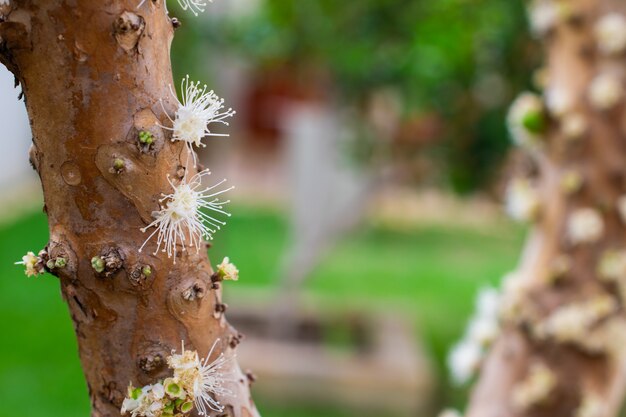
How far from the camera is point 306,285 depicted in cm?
548

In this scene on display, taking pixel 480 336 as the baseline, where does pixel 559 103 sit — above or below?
above

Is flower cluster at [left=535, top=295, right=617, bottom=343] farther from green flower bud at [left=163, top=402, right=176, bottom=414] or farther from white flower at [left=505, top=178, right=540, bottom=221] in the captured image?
green flower bud at [left=163, top=402, right=176, bottom=414]

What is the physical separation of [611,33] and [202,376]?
0.93 meters

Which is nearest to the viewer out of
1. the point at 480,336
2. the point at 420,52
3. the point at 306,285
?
the point at 480,336

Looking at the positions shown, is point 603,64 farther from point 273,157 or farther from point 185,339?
point 273,157

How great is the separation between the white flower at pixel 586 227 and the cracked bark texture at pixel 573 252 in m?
0.01

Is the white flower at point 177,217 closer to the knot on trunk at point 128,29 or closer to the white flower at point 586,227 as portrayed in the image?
the knot on trunk at point 128,29

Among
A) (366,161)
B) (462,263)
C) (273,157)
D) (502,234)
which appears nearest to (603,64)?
(366,161)

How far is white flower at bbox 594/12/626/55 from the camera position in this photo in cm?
128

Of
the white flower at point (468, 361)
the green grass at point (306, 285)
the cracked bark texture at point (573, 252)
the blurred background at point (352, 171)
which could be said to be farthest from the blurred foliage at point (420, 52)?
the white flower at point (468, 361)

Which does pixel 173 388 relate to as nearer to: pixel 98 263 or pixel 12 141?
pixel 98 263

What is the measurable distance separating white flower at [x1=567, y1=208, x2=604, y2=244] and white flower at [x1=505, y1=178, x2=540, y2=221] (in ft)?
0.21

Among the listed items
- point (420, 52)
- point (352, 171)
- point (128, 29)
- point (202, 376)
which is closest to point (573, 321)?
point (202, 376)

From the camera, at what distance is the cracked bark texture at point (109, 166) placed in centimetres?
52
